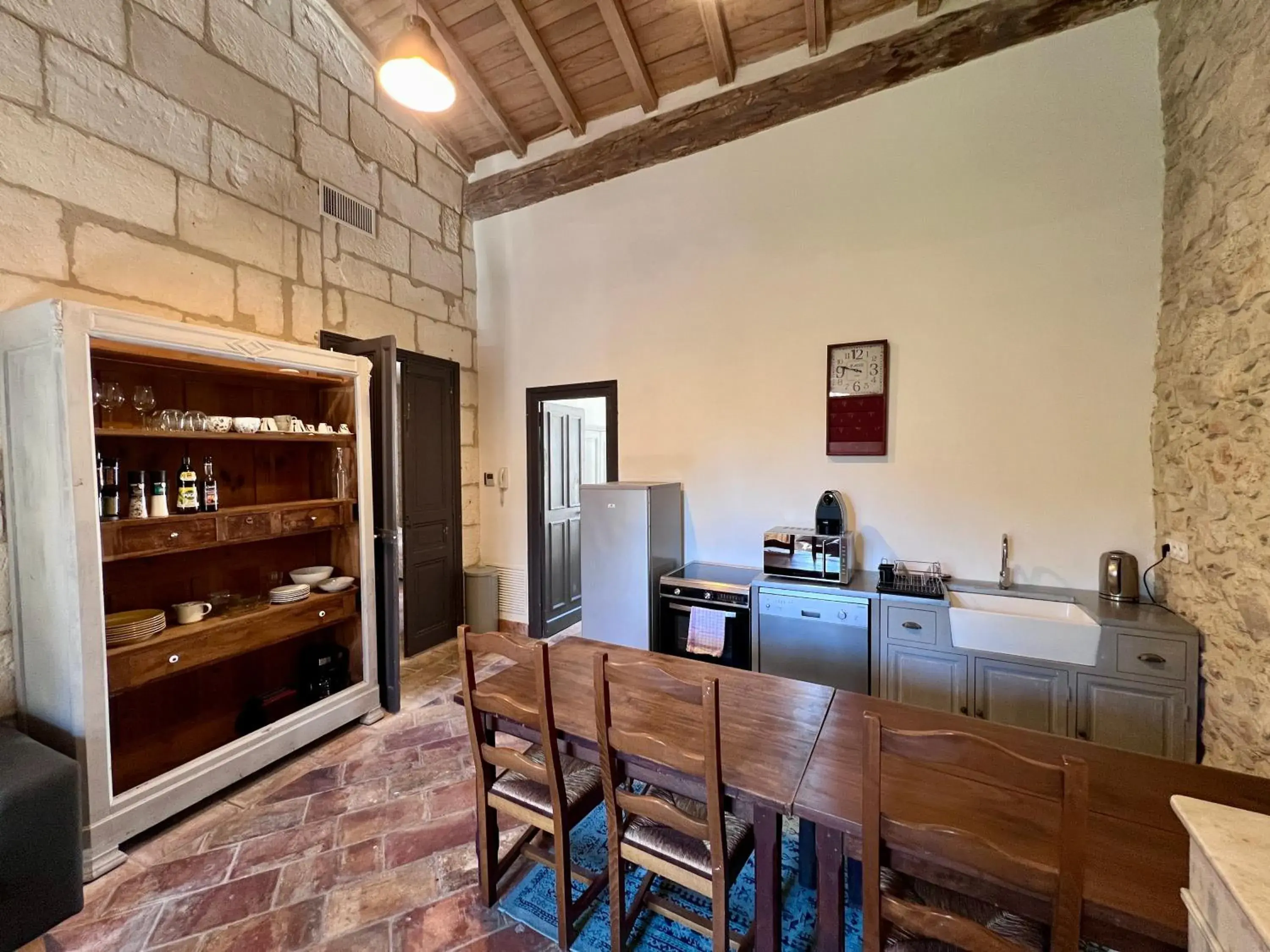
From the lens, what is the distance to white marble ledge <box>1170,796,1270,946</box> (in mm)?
698

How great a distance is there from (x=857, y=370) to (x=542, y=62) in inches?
118

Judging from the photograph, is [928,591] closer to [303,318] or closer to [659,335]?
[659,335]

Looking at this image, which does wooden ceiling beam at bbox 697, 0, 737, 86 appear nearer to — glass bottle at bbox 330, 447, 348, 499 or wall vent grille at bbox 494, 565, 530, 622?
glass bottle at bbox 330, 447, 348, 499

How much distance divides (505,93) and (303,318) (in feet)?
7.64

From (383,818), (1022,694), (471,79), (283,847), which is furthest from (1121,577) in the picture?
(471,79)

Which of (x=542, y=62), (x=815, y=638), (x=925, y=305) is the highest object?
(x=542, y=62)

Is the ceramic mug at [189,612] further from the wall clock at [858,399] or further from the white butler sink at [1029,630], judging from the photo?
the white butler sink at [1029,630]

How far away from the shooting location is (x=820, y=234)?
326cm

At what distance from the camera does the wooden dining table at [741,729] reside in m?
1.29

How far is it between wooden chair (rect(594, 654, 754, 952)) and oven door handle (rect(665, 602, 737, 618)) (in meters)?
1.43

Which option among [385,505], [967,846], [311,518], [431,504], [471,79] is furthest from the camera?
[431,504]

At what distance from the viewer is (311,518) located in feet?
9.47

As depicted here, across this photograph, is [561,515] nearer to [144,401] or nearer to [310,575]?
[310,575]

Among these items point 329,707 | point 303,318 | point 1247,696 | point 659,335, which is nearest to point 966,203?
point 659,335
